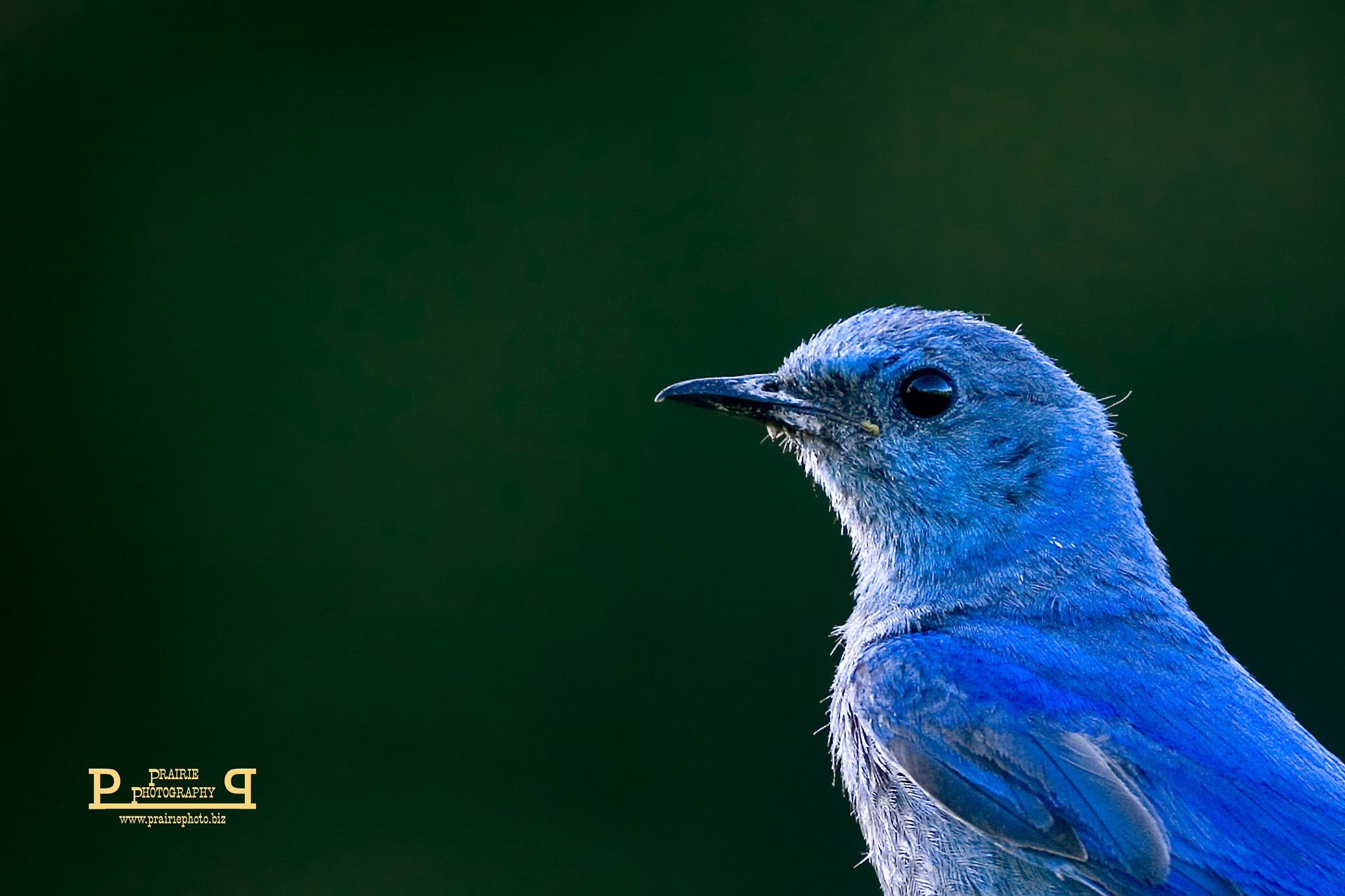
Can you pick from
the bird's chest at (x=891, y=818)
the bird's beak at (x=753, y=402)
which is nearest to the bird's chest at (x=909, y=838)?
the bird's chest at (x=891, y=818)

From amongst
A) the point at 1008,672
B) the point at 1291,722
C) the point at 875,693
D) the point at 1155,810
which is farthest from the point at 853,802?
the point at 1291,722

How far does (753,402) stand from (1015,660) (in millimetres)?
959

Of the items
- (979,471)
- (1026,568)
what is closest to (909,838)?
(1026,568)

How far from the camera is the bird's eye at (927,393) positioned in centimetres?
288

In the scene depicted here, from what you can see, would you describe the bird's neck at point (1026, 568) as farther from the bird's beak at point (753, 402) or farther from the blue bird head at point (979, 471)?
the bird's beak at point (753, 402)

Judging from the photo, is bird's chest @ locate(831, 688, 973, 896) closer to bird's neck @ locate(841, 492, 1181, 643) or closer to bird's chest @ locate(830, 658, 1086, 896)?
bird's chest @ locate(830, 658, 1086, 896)

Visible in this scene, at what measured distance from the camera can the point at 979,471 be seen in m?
2.85

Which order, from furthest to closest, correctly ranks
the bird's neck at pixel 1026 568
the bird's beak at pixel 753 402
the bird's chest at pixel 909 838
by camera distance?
the bird's beak at pixel 753 402, the bird's neck at pixel 1026 568, the bird's chest at pixel 909 838

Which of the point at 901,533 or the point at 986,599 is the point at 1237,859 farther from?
the point at 901,533

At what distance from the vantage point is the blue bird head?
2.82 meters

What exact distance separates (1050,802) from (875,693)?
463 millimetres

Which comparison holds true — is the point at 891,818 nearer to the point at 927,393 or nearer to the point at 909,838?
the point at 909,838

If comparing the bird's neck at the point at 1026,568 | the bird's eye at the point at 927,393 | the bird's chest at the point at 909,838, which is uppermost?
the bird's eye at the point at 927,393

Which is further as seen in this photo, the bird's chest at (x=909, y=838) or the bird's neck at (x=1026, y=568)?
the bird's neck at (x=1026, y=568)
